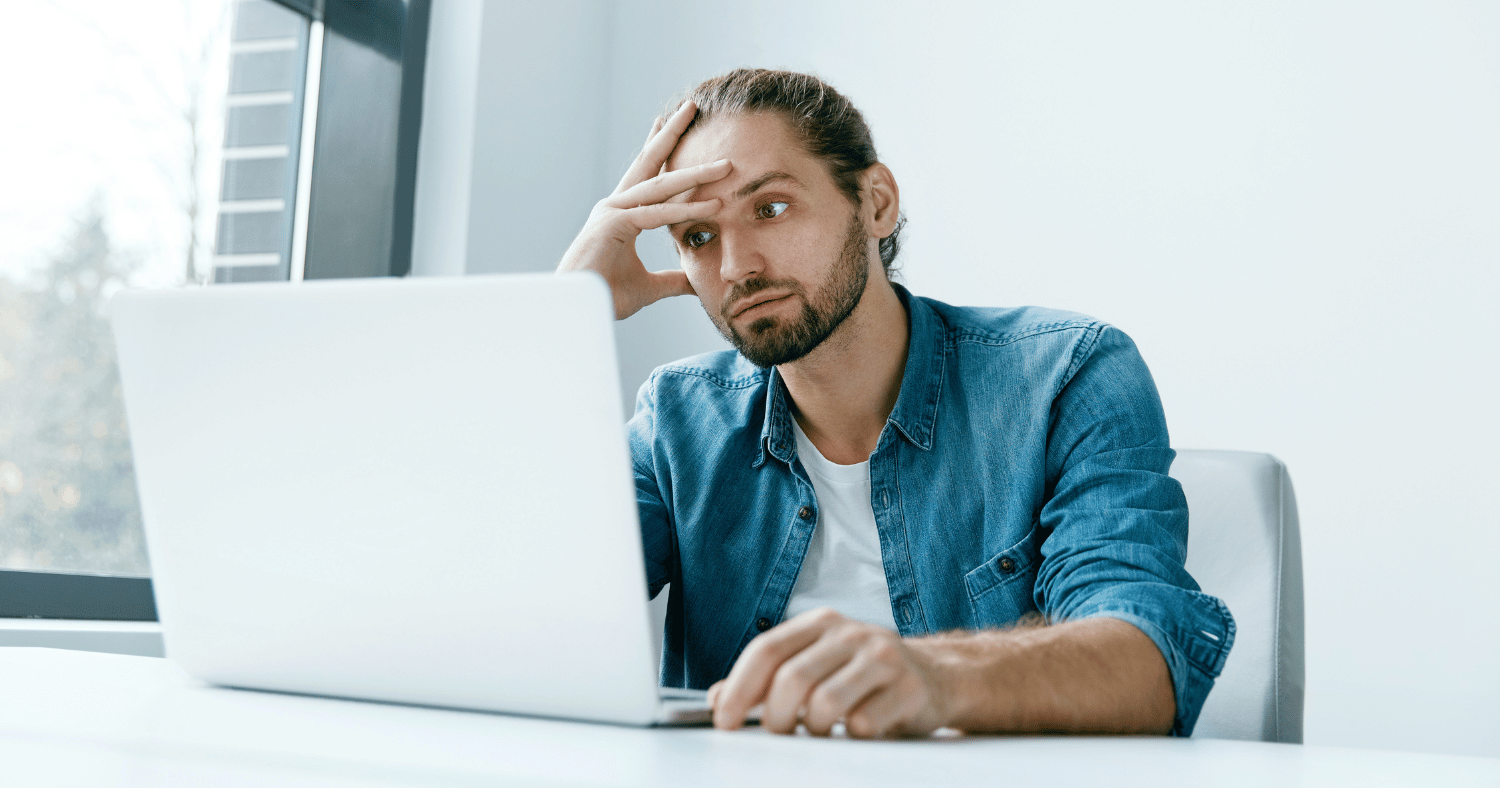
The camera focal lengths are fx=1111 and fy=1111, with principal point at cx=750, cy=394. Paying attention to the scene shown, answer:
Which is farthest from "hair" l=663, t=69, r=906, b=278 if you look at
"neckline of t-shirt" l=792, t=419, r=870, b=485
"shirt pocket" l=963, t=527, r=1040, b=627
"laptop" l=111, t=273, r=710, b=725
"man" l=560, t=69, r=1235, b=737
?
"laptop" l=111, t=273, r=710, b=725

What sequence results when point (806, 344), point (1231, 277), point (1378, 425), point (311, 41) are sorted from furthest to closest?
1. point (311, 41)
2. point (1231, 277)
3. point (1378, 425)
4. point (806, 344)

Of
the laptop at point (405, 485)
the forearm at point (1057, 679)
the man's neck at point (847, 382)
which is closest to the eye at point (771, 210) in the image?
the man's neck at point (847, 382)

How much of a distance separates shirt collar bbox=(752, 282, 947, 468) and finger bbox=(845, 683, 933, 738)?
24.6 inches

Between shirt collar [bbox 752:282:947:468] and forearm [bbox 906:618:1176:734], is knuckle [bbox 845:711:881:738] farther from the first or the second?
shirt collar [bbox 752:282:947:468]

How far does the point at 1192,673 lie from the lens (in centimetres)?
81

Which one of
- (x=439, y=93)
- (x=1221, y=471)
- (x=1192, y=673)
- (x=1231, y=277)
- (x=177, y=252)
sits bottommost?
(x=1192, y=673)

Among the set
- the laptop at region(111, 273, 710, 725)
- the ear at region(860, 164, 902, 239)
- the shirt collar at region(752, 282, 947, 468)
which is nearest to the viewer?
the laptop at region(111, 273, 710, 725)

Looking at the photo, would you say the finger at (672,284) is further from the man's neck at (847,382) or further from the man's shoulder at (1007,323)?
the man's shoulder at (1007,323)

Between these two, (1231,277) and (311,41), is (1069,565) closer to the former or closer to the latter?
(1231,277)

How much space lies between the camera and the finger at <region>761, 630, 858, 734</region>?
1.83 ft

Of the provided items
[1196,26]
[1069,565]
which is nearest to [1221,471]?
[1069,565]

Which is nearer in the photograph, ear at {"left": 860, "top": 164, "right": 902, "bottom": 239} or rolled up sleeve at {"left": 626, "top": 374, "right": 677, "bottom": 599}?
rolled up sleeve at {"left": 626, "top": 374, "right": 677, "bottom": 599}

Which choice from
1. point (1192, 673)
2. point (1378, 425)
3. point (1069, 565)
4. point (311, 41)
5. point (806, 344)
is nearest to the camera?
point (1192, 673)

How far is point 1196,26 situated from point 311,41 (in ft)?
5.18
